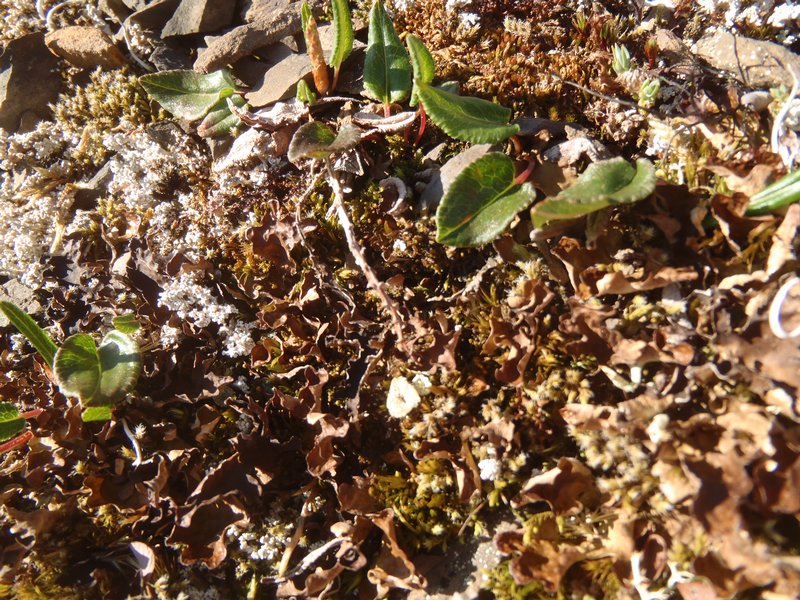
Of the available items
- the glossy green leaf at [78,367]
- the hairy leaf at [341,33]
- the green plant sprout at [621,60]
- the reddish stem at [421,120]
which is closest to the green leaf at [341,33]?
the hairy leaf at [341,33]

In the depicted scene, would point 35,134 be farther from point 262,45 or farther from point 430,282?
point 430,282

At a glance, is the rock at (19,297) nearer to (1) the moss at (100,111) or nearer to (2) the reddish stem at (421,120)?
(1) the moss at (100,111)

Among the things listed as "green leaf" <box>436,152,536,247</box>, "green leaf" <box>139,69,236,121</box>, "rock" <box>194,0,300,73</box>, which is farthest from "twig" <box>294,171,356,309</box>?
"rock" <box>194,0,300,73</box>

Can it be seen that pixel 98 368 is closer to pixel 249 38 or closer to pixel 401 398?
pixel 401 398

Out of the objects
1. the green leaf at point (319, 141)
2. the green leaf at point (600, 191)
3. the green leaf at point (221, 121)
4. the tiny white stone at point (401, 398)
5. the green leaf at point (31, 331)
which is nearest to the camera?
the green leaf at point (600, 191)

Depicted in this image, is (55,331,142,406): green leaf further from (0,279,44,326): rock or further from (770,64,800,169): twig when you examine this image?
(770,64,800,169): twig
